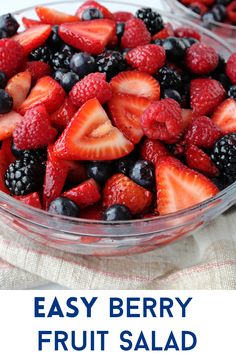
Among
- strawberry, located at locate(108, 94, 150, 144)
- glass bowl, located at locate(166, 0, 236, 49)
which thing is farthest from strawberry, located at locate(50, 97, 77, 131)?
glass bowl, located at locate(166, 0, 236, 49)

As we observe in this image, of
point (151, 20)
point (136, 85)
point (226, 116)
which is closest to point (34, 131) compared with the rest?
point (136, 85)

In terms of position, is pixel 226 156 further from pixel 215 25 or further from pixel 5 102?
pixel 215 25

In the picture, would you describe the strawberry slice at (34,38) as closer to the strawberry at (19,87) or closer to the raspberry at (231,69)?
the strawberry at (19,87)

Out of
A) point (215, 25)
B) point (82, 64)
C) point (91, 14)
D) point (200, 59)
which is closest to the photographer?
point (82, 64)

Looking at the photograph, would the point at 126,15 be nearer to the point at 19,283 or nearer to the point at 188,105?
the point at 188,105

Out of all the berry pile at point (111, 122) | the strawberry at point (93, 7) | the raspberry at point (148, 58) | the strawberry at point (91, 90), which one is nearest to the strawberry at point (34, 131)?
the berry pile at point (111, 122)
